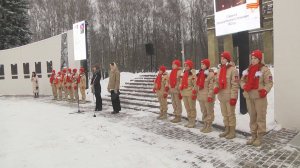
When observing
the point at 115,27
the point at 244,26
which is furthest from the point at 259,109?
the point at 115,27

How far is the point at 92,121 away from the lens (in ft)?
37.3

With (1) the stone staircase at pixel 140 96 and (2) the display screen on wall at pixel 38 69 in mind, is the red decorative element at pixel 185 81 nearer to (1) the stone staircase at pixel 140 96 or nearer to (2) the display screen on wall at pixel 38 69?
(1) the stone staircase at pixel 140 96

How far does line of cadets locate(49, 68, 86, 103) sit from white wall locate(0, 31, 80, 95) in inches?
71.4

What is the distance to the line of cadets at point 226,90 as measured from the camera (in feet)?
23.3

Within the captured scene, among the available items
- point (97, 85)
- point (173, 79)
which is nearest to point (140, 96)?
point (97, 85)

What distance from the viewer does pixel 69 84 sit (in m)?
18.6

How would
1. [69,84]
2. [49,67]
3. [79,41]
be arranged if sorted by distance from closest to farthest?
1. [69,84]
2. [79,41]
3. [49,67]

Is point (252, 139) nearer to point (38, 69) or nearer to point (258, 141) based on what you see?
point (258, 141)

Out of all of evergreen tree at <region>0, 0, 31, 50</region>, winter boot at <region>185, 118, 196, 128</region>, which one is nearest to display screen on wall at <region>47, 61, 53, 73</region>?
evergreen tree at <region>0, 0, 31, 50</region>

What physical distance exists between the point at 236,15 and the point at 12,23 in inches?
1206

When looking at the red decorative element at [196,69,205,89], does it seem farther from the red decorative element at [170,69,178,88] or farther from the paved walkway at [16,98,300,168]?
the red decorative element at [170,69,178,88]

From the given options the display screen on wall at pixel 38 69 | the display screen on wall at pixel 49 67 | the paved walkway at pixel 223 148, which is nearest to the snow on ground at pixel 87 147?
the paved walkway at pixel 223 148

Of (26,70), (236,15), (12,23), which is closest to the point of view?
(236,15)

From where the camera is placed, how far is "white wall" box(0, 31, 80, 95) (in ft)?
75.7
